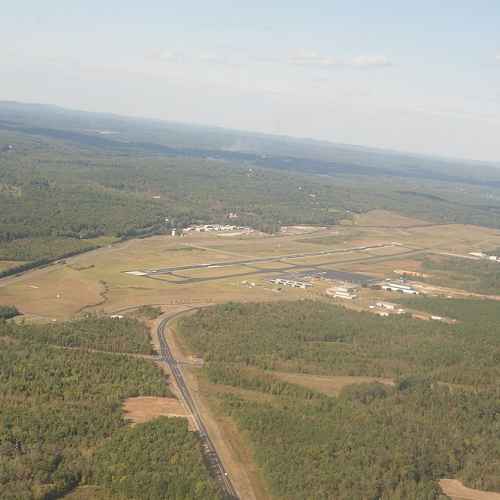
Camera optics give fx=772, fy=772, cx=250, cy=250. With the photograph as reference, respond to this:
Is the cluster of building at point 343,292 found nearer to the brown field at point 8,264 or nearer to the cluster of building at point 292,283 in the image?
the cluster of building at point 292,283

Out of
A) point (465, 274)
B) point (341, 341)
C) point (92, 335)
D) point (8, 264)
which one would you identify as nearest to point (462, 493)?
point (341, 341)

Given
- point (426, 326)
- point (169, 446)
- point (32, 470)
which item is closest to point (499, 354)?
point (426, 326)

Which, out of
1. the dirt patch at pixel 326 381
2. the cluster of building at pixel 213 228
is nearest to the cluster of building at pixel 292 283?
the dirt patch at pixel 326 381

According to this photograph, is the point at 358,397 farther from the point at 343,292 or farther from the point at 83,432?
the point at 343,292

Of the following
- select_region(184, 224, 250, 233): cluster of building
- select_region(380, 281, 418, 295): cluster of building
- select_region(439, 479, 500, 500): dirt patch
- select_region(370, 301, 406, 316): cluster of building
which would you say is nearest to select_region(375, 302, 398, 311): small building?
select_region(370, 301, 406, 316): cluster of building

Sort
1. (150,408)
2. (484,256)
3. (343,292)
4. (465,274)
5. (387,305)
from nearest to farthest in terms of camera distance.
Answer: (150,408)
(387,305)
(343,292)
(465,274)
(484,256)
